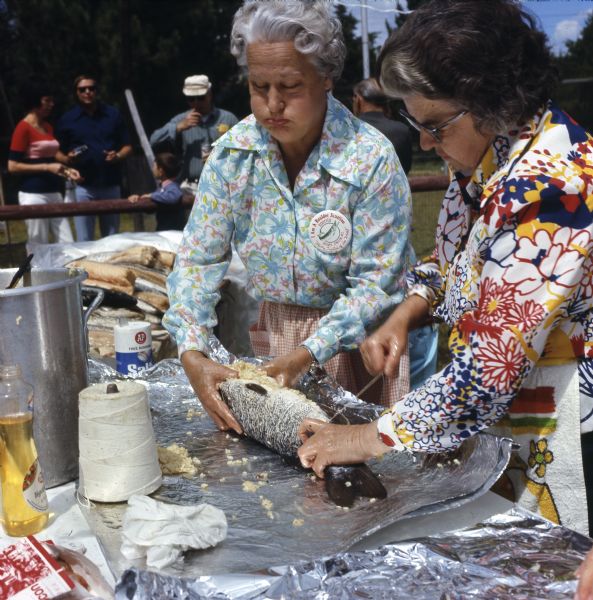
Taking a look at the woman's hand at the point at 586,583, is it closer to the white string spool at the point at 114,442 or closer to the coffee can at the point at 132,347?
the white string spool at the point at 114,442

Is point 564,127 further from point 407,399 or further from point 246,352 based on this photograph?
point 246,352

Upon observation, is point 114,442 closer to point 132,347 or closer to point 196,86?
point 132,347

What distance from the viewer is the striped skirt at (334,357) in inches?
115

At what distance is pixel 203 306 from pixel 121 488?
1050 millimetres

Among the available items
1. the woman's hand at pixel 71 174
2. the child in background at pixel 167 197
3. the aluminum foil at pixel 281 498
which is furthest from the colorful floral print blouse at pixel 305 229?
the woman's hand at pixel 71 174

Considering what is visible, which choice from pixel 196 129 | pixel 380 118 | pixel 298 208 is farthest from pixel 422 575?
pixel 196 129

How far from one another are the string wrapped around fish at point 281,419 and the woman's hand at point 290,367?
49mm

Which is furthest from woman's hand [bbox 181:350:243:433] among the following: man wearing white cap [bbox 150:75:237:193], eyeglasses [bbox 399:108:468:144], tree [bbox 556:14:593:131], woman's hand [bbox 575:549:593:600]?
tree [bbox 556:14:593:131]

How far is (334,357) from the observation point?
2.97 m

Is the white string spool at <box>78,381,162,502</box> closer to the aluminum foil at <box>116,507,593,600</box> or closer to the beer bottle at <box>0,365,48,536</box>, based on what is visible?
the beer bottle at <box>0,365,48,536</box>

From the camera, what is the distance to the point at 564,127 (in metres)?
1.71

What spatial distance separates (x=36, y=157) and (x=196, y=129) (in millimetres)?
1988

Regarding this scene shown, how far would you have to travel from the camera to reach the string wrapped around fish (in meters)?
1.85

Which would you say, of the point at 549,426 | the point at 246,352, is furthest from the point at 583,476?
the point at 246,352
